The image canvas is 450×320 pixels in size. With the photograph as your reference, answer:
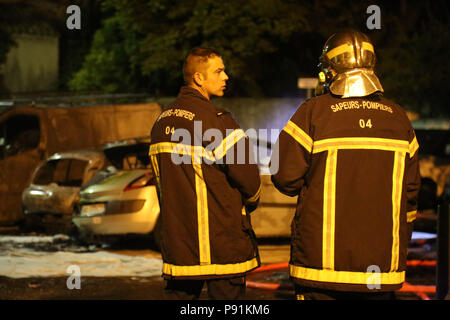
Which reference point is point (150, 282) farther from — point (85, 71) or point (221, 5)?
point (85, 71)

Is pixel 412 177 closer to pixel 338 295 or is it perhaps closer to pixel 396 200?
pixel 396 200

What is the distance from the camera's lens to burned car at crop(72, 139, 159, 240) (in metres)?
10.3

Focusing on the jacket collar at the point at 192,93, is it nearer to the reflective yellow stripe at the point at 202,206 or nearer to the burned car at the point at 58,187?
the reflective yellow stripe at the point at 202,206

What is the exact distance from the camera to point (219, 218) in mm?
4172

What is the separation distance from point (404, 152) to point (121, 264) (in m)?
6.11

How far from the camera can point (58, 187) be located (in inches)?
483

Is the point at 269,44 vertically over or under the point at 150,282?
over

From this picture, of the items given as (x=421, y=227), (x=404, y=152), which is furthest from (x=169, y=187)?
(x=421, y=227)

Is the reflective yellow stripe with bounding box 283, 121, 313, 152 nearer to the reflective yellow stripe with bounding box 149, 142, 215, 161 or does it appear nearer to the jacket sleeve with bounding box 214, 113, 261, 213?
the jacket sleeve with bounding box 214, 113, 261, 213

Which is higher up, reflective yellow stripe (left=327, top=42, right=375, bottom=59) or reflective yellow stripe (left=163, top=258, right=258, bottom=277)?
reflective yellow stripe (left=327, top=42, right=375, bottom=59)

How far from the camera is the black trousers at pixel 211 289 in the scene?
13.7ft

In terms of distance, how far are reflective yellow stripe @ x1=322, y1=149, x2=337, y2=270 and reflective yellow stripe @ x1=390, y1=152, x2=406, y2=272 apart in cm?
30

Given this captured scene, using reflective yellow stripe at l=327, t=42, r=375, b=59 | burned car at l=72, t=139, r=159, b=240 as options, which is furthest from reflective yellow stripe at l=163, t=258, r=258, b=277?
burned car at l=72, t=139, r=159, b=240

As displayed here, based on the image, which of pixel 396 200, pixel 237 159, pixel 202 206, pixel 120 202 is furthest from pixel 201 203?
pixel 120 202
